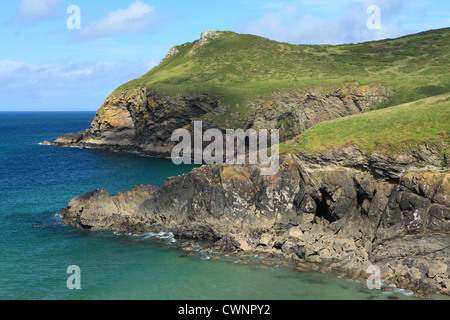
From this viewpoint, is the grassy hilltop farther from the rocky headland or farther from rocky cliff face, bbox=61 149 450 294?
rocky cliff face, bbox=61 149 450 294

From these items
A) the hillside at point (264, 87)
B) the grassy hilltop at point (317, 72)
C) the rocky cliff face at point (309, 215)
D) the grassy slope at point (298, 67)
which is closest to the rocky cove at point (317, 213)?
the rocky cliff face at point (309, 215)

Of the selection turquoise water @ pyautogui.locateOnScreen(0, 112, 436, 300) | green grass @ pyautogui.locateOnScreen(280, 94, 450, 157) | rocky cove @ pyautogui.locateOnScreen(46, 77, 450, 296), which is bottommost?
turquoise water @ pyautogui.locateOnScreen(0, 112, 436, 300)

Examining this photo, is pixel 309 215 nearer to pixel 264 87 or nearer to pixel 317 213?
pixel 317 213

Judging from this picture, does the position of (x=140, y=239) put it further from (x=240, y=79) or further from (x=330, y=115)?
(x=240, y=79)

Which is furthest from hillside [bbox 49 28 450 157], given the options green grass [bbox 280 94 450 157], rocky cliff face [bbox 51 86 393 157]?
green grass [bbox 280 94 450 157]

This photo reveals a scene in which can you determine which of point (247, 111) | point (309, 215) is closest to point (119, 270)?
point (309, 215)
